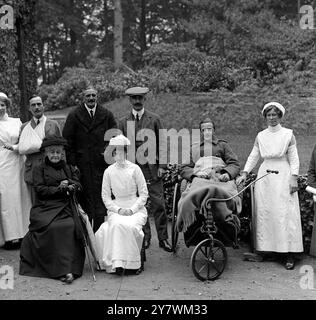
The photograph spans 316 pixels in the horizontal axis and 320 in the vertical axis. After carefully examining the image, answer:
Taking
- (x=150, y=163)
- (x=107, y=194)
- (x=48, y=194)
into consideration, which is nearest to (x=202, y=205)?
(x=107, y=194)

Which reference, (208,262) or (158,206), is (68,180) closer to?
(158,206)

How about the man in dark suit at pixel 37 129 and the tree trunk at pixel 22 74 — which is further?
the tree trunk at pixel 22 74

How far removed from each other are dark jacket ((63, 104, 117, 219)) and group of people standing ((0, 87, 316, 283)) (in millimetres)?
13

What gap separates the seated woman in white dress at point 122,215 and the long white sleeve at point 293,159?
1.68 metres

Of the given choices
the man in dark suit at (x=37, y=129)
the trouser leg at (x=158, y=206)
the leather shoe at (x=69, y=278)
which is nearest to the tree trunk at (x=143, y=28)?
the man in dark suit at (x=37, y=129)

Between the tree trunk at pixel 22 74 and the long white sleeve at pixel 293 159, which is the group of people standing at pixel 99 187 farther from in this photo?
the tree trunk at pixel 22 74

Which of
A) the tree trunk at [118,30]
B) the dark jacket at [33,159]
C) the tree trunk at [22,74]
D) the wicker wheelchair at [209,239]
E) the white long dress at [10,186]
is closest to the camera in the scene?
the wicker wheelchair at [209,239]

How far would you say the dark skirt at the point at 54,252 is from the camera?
5.64 meters

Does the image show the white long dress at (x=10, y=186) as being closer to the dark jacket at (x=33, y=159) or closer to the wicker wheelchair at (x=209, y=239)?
the dark jacket at (x=33, y=159)

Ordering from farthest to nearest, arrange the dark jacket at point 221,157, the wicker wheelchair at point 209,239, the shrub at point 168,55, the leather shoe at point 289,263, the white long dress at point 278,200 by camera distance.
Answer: the shrub at point 168,55, the dark jacket at point 221,157, the white long dress at point 278,200, the leather shoe at point 289,263, the wicker wheelchair at point 209,239

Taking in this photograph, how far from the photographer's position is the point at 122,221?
5.85 metres

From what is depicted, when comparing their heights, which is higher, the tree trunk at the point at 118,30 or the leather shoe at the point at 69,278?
the tree trunk at the point at 118,30

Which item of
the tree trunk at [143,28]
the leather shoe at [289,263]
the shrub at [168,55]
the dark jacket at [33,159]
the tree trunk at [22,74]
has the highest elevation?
the tree trunk at [143,28]

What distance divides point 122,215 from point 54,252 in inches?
33.1
